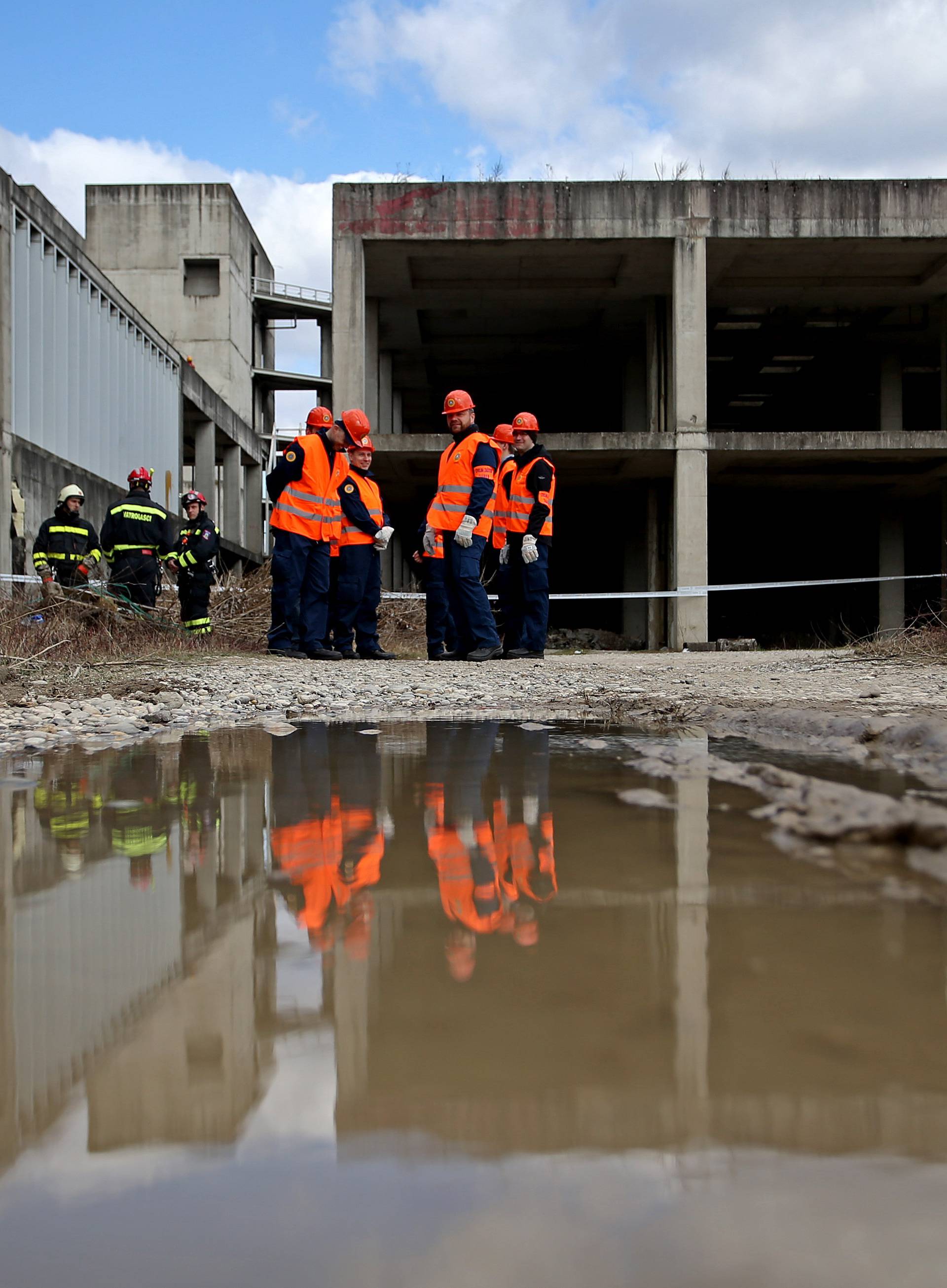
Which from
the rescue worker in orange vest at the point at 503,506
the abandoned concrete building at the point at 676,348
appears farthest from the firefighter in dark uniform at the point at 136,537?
the abandoned concrete building at the point at 676,348

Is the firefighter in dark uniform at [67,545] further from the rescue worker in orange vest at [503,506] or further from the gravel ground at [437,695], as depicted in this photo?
the rescue worker in orange vest at [503,506]

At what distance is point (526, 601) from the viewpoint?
992 centimetres

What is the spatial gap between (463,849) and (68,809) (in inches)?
39.8

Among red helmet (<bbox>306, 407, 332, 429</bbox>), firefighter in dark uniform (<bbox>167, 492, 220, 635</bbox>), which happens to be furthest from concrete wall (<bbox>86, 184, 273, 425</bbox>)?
red helmet (<bbox>306, 407, 332, 429</bbox>)

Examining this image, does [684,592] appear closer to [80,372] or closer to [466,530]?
[466,530]

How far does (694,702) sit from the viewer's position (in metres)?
4.93

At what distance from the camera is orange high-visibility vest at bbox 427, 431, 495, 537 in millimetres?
9336

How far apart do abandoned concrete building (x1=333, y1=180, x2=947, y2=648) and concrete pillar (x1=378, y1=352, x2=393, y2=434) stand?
0.34ft

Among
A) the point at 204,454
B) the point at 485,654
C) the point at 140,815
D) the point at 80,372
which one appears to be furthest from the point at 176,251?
the point at 140,815

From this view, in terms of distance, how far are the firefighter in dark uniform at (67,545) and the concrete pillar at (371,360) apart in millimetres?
8210

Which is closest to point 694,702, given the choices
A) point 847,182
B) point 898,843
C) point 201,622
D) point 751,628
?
point 898,843

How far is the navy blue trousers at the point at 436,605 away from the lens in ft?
32.0

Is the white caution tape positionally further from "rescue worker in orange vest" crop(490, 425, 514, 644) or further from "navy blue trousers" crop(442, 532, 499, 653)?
"navy blue trousers" crop(442, 532, 499, 653)

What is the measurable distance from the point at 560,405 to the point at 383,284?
10191 mm
